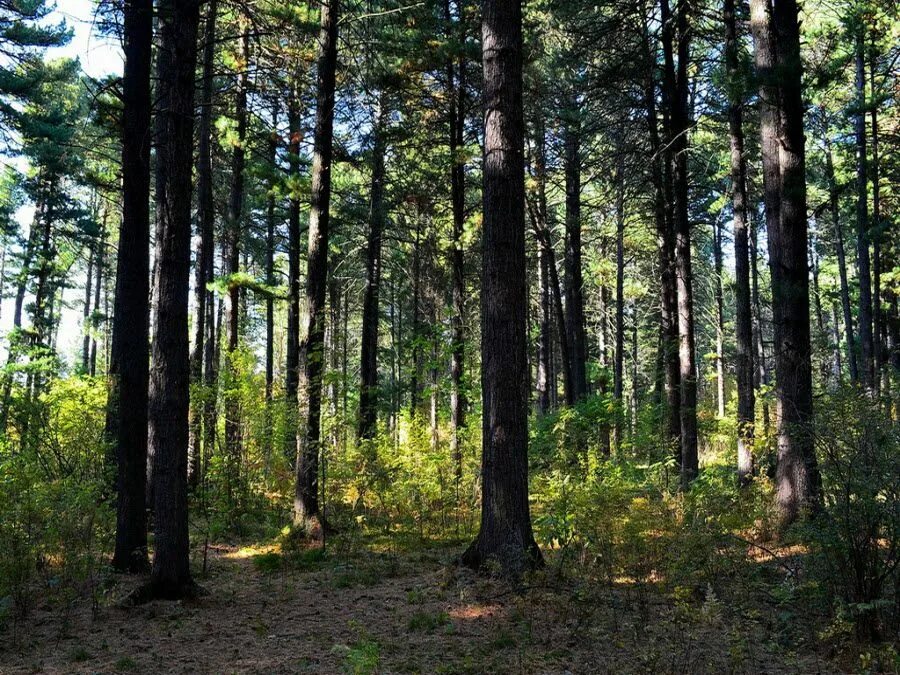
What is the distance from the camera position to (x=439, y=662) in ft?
14.5

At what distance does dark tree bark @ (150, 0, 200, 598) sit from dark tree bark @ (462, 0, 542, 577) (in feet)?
10.0

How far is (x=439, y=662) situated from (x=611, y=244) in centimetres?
1985

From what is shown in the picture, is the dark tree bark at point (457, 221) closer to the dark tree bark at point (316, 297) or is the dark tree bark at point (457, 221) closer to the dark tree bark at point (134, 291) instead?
the dark tree bark at point (316, 297)

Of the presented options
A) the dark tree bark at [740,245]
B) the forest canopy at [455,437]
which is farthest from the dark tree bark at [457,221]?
the dark tree bark at [740,245]

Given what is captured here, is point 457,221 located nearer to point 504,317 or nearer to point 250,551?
point 504,317

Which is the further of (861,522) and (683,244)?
(683,244)

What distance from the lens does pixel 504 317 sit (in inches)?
246

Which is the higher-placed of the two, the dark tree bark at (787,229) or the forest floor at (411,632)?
the dark tree bark at (787,229)

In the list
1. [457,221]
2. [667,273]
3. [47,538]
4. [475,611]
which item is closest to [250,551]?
[47,538]

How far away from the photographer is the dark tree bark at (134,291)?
685cm

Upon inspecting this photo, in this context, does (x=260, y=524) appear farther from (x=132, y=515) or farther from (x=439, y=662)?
(x=439, y=662)

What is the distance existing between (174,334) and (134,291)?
1.46 m

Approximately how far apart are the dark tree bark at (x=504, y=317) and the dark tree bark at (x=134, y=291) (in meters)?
3.93

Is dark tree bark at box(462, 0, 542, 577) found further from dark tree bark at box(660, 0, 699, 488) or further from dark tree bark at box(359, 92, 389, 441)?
dark tree bark at box(359, 92, 389, 441)
